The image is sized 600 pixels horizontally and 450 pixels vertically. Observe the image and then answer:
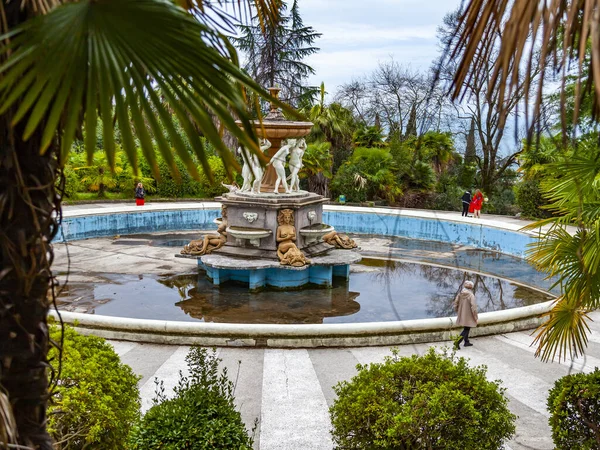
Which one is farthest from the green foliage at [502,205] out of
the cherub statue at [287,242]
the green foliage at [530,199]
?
the cherub statue at [287,242]

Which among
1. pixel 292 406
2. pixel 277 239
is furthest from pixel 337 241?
pixel 292 406

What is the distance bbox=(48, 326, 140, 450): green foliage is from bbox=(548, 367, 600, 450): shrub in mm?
3327

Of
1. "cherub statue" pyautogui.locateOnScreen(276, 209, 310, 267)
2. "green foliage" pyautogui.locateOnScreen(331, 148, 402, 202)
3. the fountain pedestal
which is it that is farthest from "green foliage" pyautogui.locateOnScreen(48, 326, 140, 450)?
"green foliage" pyautogui.locateOnScreen(331, 148, 402, 202)

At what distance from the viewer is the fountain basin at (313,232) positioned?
13.1m

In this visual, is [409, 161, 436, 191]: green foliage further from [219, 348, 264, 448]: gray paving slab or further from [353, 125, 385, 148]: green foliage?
[219, 348, 264, 448]: gray paving slab

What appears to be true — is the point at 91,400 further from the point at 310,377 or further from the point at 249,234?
the point at 249,234

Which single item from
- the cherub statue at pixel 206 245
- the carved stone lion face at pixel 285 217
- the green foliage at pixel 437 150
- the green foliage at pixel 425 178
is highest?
the green foliage at pixel 437 150

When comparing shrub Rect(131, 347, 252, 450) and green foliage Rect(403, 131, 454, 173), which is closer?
shrub Rect(131, 347, 252, 450)

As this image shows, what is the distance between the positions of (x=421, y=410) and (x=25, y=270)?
121 inches

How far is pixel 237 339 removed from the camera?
338 inches

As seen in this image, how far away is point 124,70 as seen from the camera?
1759mm

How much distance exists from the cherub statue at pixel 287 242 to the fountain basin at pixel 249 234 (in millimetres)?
289

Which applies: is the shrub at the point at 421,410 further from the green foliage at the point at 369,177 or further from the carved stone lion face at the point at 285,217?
the green foliage at the point at 369,177

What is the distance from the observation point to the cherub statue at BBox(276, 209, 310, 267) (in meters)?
12.3
